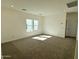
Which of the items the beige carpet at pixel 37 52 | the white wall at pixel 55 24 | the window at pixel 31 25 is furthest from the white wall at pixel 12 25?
the white wall at pixel 55 24

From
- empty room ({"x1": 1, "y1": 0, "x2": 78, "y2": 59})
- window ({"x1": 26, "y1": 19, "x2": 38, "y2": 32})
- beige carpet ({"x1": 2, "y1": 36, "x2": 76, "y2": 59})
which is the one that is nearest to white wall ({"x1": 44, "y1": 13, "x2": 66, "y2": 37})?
empty room ({"x1": 1, "y1": 0, "x2": 78, "y2": 59})

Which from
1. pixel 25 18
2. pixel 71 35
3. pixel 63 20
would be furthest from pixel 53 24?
pixel 25 18

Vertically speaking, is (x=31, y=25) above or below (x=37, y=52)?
above

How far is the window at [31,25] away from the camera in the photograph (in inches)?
292

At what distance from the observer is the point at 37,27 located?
8.77 metres

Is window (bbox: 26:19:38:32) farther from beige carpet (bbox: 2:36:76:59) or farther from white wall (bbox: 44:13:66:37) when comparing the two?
beige carpet (bbox: 2:36:76:59)

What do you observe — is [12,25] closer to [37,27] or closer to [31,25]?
[31,25]

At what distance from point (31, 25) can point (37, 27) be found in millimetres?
1002

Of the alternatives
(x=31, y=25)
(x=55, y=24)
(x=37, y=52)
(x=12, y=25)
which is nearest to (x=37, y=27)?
(x=31, y=25)

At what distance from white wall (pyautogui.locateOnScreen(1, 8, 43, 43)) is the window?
0.43 meters

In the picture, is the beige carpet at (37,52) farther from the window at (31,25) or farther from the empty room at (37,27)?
the window at (31,25)

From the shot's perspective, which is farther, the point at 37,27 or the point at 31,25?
the point at 37,27

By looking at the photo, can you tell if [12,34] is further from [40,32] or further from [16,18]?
[40,32]

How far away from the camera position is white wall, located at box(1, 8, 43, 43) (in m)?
5.07
